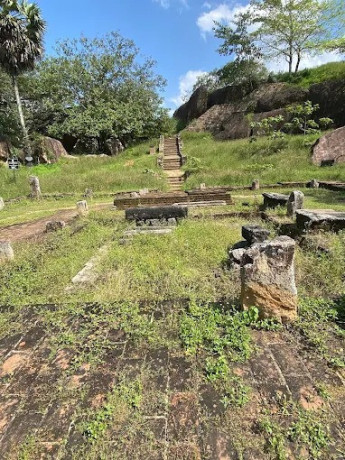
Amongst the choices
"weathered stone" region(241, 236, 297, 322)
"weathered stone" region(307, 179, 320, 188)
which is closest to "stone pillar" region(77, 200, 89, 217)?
"weathered stone" region(241, 236, 297, 322)

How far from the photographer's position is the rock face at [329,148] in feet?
45.4

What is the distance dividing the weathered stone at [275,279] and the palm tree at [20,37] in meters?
19.3

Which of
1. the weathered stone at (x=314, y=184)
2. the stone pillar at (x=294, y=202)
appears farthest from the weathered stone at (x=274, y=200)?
the weathered stone at (x=314, y=184)

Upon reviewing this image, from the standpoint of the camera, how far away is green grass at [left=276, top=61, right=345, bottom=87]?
731 inches

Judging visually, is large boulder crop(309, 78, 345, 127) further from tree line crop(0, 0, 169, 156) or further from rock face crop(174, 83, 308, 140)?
tree line crop(0, 0, 169, 156)

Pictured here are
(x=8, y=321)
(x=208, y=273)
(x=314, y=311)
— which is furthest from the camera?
(x=208, y=273)

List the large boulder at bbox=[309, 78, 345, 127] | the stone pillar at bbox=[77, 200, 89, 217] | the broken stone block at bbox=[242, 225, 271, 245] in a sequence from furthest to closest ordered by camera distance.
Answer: the large boulder at bbox=[309, 78, 345, 127]
the stone pillar at bbox=[77, 200, 89, 217]
the broken stone block at bbox=[242, 225, 271, 245]

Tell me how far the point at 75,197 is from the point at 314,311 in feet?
38.8

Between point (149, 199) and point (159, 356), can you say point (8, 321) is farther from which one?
point (149, 199)

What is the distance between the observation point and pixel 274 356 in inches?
88.8

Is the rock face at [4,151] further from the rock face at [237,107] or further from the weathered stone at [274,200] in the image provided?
the weathered stone at [274,200]

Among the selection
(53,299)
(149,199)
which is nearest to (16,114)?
(149,199)

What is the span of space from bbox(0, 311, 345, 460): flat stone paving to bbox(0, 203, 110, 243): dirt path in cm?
529

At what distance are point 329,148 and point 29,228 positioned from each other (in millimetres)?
14134
